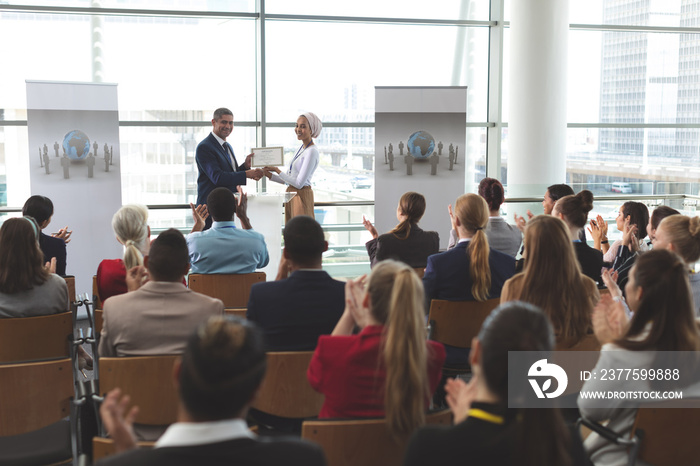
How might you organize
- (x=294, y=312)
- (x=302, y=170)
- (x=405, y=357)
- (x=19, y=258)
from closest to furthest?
(x=405, y=357)
(x=294, y=312)
(x=19, y=258)
(x=302, y=170)

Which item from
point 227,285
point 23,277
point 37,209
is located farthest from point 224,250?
point 37,209

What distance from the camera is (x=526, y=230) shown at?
9.96ft

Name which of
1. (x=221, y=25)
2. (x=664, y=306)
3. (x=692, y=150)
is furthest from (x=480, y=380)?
(x=692, y=150)

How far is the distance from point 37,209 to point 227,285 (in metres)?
1.50

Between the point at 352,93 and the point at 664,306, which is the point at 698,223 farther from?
the point at 352,93

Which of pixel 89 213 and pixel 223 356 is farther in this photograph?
pixel 89 213

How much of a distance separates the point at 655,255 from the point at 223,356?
1.61 m

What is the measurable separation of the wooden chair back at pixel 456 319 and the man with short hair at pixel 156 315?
3.97ft

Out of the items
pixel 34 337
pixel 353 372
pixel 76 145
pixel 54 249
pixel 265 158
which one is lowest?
pixel 34 337

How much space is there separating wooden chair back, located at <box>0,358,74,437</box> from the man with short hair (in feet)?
0.69

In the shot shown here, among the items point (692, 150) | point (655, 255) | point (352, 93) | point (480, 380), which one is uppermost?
point (352, 93)

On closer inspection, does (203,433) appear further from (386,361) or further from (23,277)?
(23,277)

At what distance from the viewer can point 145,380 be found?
247 cm

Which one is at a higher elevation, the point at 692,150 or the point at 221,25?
the point at 221,25
